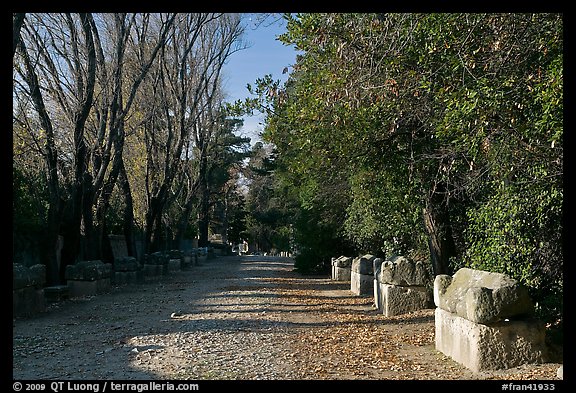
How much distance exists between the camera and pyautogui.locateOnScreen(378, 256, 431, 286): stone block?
41.2ft

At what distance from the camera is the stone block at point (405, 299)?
12.7 m

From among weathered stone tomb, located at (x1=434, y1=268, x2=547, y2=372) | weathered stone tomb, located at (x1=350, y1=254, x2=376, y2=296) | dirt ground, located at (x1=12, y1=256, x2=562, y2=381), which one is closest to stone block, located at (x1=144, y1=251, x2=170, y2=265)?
dirt ground, located at (x1=12, y1=256, x2=562, y2=381)

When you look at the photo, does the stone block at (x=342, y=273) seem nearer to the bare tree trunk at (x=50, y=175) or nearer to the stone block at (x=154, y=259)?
the stone block at (x=154, y=259)

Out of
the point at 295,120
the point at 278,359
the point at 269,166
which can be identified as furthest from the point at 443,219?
the point at 269,166

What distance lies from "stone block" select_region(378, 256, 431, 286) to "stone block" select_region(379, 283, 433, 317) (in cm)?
11

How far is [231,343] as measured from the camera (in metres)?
9.66

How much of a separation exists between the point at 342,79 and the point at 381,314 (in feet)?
19.7

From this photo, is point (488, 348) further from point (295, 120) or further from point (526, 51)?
point (295, 120)

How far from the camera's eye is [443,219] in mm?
13227

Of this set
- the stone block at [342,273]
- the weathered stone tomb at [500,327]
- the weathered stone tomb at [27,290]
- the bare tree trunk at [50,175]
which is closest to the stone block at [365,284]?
the stone block at [342,273]

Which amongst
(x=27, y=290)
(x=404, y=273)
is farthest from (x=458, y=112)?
(x=27, y=290)

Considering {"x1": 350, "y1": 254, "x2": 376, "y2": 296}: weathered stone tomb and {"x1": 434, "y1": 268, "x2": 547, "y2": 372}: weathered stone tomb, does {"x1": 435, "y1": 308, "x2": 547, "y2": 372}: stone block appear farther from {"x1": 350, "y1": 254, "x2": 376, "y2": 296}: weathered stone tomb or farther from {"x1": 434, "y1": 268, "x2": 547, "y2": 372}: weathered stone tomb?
{"x1": 350, "y1": 254, "x2": 376, "y2": 296}: weathered stone tomb

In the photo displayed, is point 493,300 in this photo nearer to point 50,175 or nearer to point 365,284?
point 365,284

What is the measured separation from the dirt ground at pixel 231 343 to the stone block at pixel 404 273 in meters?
0.65
